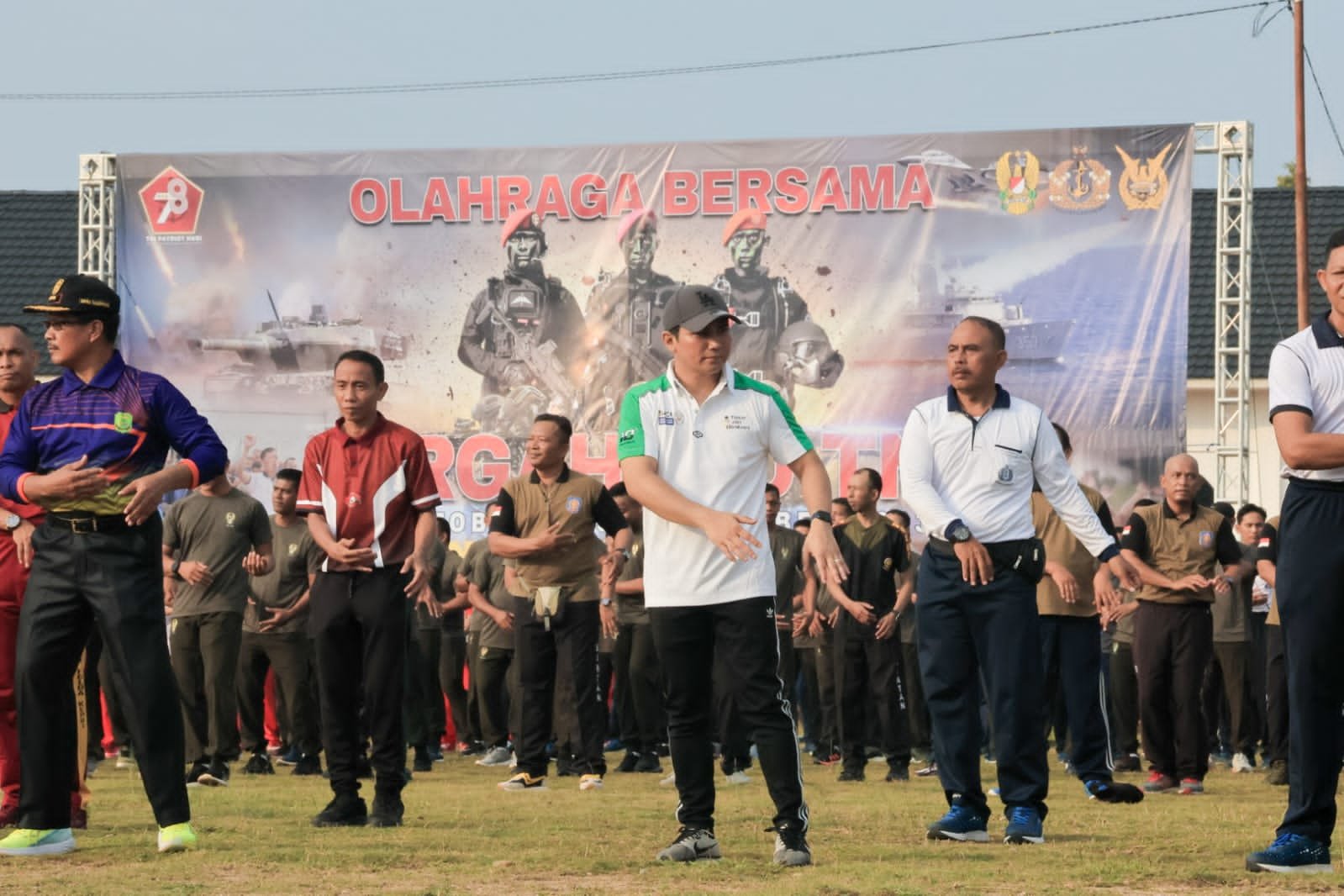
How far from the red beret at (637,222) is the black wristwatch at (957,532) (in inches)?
581

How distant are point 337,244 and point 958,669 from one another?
1627cm

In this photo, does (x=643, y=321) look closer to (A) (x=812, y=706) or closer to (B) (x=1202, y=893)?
(A) (x=812, y=706)

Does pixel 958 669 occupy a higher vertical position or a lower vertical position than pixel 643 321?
lower

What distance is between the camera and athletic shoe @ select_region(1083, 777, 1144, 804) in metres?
11.1

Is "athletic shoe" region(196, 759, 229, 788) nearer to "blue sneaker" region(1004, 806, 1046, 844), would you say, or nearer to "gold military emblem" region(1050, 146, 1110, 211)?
"blue sneaker" region(1004, 806, 1046, 844)

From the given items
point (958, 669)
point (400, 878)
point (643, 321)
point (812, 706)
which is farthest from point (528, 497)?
point (643, 321)

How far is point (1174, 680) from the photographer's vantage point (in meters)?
12.6

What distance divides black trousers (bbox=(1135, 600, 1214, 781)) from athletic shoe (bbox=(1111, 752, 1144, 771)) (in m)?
2.60

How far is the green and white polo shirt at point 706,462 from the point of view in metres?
7.55

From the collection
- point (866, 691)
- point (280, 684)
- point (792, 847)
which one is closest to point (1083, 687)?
point (866, 691)

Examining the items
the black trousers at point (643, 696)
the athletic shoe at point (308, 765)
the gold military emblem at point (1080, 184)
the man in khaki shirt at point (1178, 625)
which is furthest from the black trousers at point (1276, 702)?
the gold military emblem at point (1080, 184)

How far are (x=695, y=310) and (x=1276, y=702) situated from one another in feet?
25.9

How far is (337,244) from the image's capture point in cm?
2381

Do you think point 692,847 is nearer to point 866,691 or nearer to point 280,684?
point 866,691
